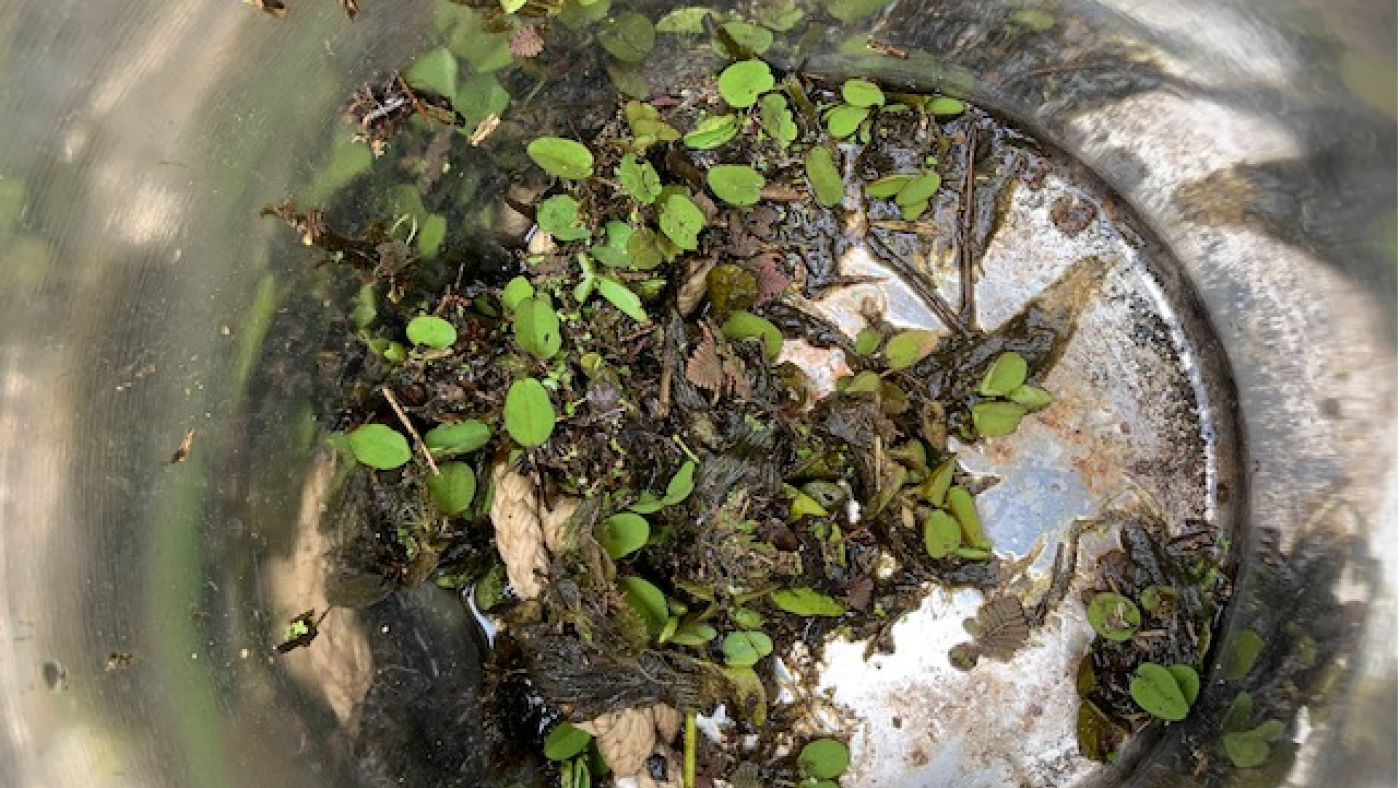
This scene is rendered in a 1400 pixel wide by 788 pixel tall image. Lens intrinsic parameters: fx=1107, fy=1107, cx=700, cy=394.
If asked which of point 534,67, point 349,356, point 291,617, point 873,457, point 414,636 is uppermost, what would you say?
point 534,67

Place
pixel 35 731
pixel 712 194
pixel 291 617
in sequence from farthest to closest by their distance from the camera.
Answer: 1. pixel 712 194
2. pixel 291 617
3. pixel 35 731

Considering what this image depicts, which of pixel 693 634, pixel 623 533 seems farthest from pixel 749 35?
pixel 693 634

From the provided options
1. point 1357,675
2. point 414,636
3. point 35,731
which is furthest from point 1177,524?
point 35,731

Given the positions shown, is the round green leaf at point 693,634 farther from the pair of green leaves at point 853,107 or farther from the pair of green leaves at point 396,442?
the pair of green leaves at point 853,107

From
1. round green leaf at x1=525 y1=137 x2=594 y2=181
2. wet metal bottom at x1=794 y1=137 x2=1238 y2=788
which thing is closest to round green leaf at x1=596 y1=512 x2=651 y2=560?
wet metal bottom at x1=794 y1=137 x2=1238 y2=788

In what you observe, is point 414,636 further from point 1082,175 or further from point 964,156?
point 1082,175

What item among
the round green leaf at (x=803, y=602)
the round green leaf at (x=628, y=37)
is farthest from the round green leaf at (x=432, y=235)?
the round green leaf at (x=803, y=602)

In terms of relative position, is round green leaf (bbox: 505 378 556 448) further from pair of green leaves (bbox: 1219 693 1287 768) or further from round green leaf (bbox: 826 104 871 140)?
pair of green leaves (bbox: 1219 693 1287 768)
